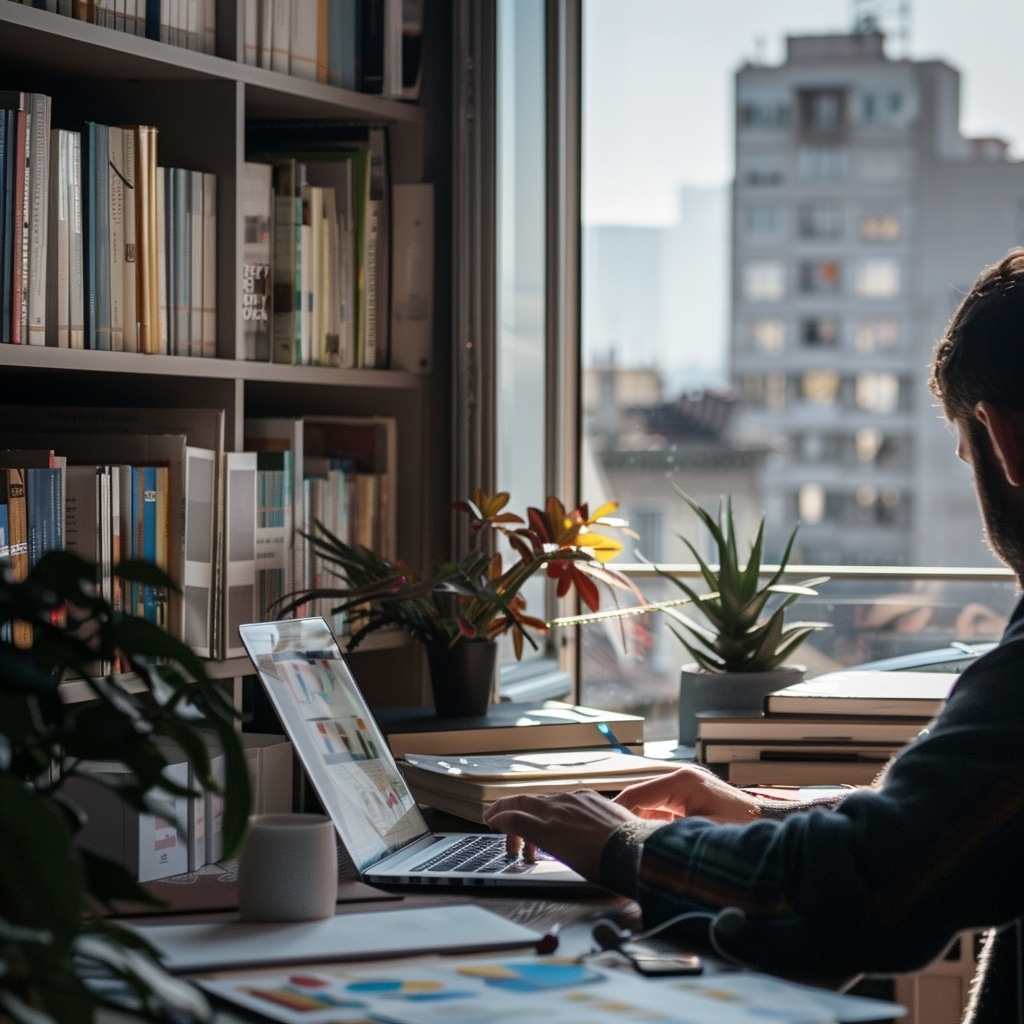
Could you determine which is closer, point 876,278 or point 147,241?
point 147,241

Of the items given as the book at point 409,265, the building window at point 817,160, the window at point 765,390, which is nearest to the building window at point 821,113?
the building window at point 817,160

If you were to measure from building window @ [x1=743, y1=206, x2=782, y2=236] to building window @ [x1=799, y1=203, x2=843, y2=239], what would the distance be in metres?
0.78

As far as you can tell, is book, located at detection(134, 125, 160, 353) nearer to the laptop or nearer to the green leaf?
the laptop

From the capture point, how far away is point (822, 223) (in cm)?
3284

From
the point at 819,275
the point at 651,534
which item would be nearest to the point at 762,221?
the point at 819,275

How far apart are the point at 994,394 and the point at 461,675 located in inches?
36.5

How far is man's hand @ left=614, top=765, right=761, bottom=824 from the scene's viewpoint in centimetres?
148

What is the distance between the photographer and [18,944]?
643 millimetres

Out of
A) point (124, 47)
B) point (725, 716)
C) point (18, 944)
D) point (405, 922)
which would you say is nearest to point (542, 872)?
point (405, 922)

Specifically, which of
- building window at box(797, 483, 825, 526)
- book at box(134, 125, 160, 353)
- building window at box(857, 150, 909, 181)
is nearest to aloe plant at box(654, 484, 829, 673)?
book at box(134, 125, 160, 353)

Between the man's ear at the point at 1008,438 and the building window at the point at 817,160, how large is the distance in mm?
34110

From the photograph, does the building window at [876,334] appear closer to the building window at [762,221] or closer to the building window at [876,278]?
the building window at [876,278]

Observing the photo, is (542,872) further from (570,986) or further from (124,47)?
(124,47)

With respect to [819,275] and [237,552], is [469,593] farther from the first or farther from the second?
[819,275]
